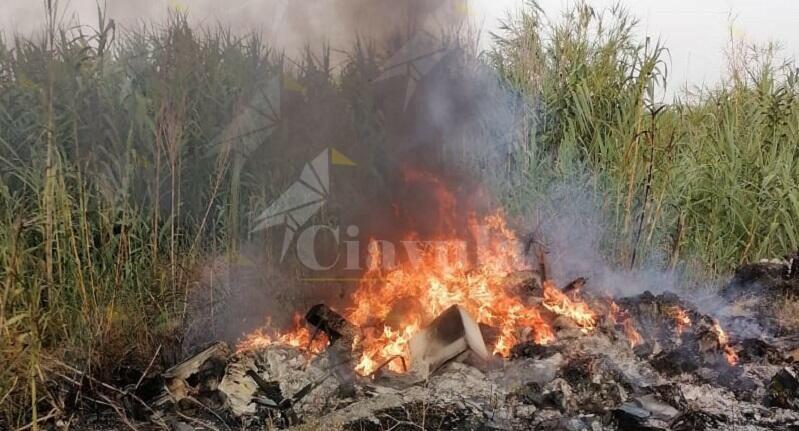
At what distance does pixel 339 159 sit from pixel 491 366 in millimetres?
2293

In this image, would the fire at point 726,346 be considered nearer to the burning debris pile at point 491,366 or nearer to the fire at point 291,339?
the burning debris pile at point 491,366

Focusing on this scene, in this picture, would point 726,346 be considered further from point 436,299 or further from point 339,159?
point 339,159

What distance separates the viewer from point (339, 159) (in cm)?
579

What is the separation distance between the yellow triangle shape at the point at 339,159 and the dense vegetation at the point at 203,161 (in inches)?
12.5

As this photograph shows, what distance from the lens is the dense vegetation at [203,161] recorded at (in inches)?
157

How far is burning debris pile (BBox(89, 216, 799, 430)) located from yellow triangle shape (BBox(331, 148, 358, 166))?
103 centimetres

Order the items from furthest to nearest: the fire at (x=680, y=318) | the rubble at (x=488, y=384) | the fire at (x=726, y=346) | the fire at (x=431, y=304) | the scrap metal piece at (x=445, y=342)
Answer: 1. the fire at (x=680, y=318)
2. the fire at (x=726, y=346)
3. the fire at (x=431, y=304)
4. the scrap metal piece at (x=445, y=342)
5. the rubble at (x=488, y=384)

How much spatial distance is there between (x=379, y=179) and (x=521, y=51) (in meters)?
2.14

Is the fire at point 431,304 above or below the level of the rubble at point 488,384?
above

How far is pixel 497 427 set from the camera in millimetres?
3656

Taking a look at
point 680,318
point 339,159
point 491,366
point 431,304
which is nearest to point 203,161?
point 339,159

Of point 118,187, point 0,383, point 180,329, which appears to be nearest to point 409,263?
point 180,329

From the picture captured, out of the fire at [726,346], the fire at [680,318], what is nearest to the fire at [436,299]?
the fire at [680,318]

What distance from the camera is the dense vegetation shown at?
157 inches
